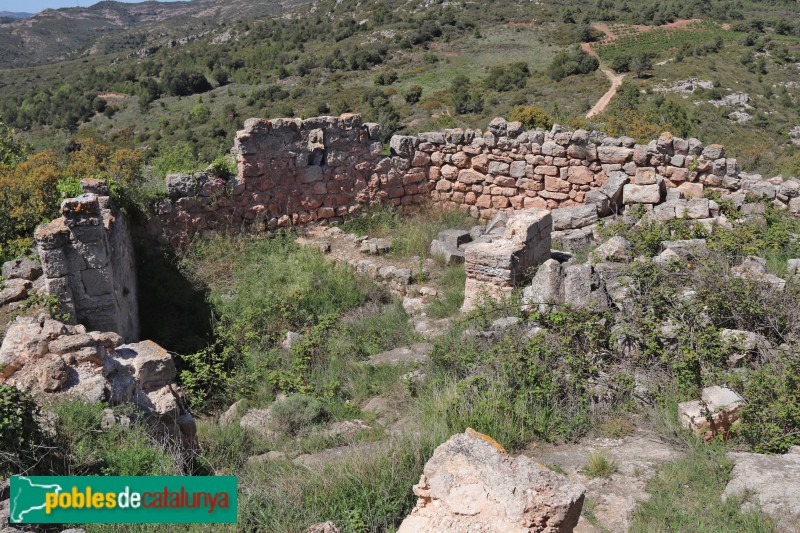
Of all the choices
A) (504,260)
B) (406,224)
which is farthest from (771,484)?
(406,224)

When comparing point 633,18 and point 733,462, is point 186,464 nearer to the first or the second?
point 733,462

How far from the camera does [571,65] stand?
111 feet

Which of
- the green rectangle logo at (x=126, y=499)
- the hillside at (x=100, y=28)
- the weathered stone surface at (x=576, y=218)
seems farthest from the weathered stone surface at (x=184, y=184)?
the hillside at (x=100, y=28)

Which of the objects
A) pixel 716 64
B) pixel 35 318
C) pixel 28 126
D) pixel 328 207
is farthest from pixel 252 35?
pixel 35 318

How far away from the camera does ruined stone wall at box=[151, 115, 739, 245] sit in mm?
9812

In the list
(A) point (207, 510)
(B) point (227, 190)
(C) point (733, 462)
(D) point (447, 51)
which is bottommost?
(C) point (733, 462)

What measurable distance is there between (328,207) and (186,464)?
7235 millimetres

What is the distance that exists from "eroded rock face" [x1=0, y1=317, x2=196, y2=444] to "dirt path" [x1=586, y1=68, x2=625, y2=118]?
21689 mm

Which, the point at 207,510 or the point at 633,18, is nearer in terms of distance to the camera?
the point at 207,510

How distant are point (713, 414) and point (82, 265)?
5.95 metres

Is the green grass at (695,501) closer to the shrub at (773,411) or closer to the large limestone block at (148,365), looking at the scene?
the shrub at (773,411)

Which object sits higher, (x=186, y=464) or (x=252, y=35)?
(x=252, y=35)

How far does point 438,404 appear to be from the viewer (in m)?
4.97

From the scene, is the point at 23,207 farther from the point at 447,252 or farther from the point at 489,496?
the point at 489,496
